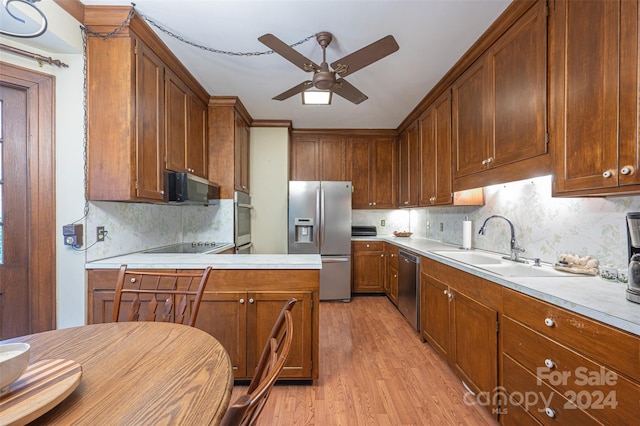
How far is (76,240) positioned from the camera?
70.9 inches

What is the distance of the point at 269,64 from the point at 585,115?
2206 millimetres

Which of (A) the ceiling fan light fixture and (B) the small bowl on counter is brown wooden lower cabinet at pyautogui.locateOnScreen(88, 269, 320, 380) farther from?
(B) the small bowl on counter

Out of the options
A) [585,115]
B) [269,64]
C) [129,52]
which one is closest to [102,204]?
[129,52]

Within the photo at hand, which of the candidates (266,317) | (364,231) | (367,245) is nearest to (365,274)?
(367,245)

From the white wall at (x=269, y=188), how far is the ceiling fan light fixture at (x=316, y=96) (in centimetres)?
128

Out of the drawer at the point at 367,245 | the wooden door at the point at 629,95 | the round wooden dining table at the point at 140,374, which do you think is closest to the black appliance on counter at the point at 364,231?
the drawer at the point at 367,245

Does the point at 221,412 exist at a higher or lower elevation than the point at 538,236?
lower

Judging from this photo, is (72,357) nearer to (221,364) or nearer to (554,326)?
(221,364)

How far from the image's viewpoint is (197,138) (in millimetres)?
2910

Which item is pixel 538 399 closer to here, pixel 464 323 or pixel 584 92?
pixel 464 323

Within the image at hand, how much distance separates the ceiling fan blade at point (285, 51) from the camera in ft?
5.32

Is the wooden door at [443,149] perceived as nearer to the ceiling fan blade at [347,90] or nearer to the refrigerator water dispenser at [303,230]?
the ceiling fan blade at [347,90]

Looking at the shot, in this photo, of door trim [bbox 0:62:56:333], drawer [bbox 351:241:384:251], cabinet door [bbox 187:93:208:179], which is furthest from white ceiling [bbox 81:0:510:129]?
drawer [bbox 351:241:384:251]

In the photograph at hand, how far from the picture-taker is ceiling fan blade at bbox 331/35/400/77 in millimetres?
1622
